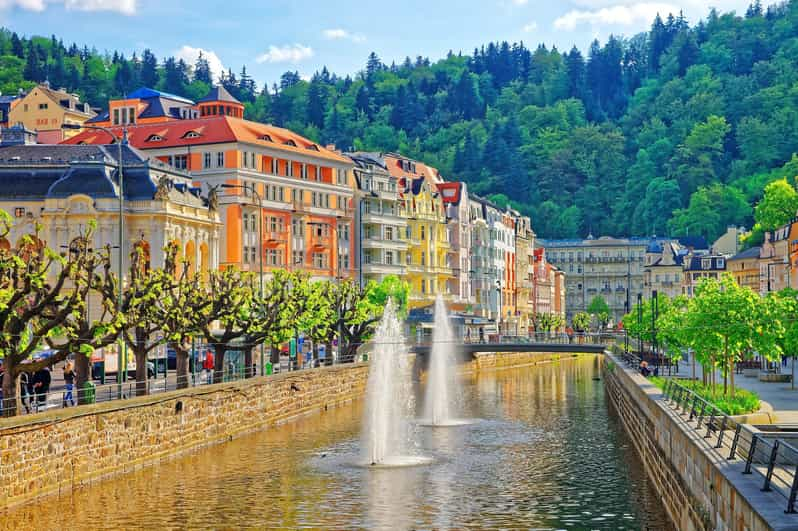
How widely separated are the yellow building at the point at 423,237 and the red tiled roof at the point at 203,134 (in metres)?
19.4

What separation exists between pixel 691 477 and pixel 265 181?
2858 inches

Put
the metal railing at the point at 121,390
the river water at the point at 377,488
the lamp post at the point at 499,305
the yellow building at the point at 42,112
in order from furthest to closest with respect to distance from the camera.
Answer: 1. the yellow building at the point at 42,112
2. the lamp post at the point at 499,305
3. the metal railing at the point at 121,390
4. the river water at the point at 377,488

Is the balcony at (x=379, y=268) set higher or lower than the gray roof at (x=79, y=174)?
lower

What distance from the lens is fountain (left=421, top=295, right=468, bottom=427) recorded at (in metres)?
67.1

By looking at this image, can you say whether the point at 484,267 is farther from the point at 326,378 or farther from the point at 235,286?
the point at 235,286

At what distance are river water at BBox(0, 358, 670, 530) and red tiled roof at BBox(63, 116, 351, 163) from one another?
43419mm

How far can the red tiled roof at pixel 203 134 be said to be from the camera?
9825 centimetres

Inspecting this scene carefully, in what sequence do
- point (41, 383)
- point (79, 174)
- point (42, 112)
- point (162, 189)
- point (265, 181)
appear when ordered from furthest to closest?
1. point (42, 112)
2. point (265, 181)
3. point (79, 174)
4. point (162, 189)
5. point (41, 383)

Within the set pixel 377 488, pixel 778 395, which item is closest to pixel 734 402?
pixel 778 395

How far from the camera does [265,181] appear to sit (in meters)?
99.6

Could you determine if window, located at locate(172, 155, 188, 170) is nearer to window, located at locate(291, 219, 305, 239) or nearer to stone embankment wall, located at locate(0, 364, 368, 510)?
window, located at locate(291, 219, 305, 239)

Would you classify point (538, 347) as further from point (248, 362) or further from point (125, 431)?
point (125, 431)

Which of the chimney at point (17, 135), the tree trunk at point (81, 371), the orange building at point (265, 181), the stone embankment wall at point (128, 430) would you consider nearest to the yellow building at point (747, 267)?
the orange building at point (265, 181)

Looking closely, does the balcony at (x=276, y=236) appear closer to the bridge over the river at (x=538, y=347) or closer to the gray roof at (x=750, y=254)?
the bridge over the river at (x=538, y=347)
